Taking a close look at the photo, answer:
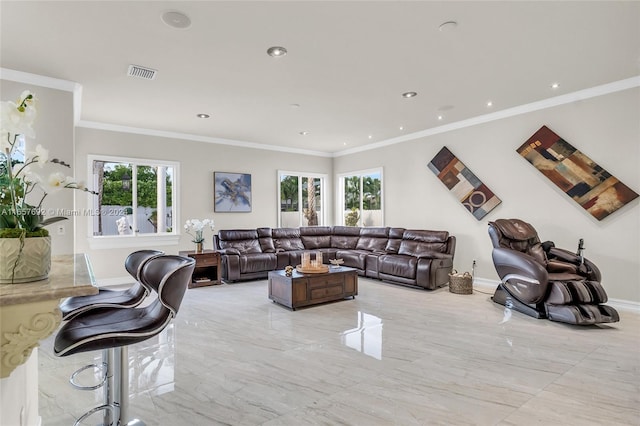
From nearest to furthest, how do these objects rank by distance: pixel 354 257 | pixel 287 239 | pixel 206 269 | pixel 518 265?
pixel 518 265 → pixel 206 269 → pixel 354 257 → pixel 287 239

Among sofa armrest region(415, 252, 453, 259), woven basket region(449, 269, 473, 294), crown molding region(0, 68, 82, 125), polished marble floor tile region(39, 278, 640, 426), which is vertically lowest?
polished marble floor tile region(39, 278, 640, 426)

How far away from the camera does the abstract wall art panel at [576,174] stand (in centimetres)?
422

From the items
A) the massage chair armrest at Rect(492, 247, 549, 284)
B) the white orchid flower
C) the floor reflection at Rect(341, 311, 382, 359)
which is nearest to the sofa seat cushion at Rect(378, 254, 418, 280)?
the massage chair armrest at Rect(492, 247, 549, 284)

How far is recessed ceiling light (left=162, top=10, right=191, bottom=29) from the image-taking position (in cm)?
265

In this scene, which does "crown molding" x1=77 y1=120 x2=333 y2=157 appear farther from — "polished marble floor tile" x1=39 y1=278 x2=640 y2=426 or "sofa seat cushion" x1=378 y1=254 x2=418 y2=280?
"polished marble floor tile" x1=39 y1=278 x2=640 y2=426

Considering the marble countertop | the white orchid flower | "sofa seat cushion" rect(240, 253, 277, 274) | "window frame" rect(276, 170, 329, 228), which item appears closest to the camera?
the marble countertop

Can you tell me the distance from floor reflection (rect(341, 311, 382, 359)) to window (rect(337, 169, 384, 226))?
3.93m

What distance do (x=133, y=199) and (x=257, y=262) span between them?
256 cm

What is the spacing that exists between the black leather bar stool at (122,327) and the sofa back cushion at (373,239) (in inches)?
211

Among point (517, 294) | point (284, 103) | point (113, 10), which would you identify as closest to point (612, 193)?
point (517, 294)

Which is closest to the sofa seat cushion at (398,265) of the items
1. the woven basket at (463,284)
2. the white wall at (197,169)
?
the woven basket at (463,284)

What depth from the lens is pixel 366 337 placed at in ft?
10.7

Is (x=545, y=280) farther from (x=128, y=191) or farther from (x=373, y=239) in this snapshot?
(x=128, y=191)

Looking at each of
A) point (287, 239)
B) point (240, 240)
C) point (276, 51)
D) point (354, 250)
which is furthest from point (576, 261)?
point (240, 240)
